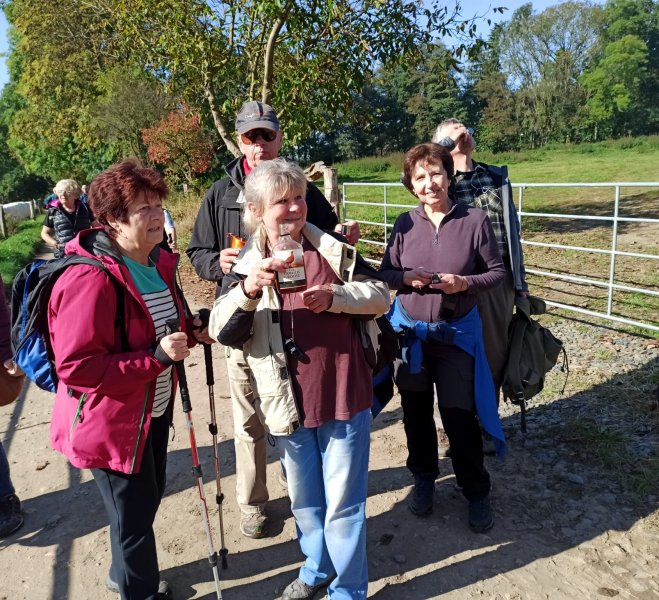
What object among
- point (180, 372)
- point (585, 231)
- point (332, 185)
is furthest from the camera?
point (585, 231)

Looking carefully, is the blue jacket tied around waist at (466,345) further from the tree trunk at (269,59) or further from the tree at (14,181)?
the tree at (14,181)

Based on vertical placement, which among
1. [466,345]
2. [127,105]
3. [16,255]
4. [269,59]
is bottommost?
[16,255]

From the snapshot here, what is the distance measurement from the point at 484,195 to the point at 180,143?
1764 centimetres

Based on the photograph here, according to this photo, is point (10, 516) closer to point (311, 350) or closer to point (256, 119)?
point (311, 350)

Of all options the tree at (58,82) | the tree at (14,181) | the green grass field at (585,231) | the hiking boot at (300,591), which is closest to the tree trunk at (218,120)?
the green grass field at (585,231)

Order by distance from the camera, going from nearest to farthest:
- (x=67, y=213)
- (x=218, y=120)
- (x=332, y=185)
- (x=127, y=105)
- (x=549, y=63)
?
(x=67, y=213)
(x=332, y=185)
(x=218, y=120)
(x=127, y=105)
(x=549, y=63)

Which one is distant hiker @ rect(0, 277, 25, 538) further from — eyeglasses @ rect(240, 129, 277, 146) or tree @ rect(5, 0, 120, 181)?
tree @ rect(5, 0, 120, 181)

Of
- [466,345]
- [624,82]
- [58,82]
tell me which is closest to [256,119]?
[466,345]

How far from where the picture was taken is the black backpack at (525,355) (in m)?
3.32

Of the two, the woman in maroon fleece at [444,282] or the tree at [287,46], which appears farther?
the tree at [287,46]

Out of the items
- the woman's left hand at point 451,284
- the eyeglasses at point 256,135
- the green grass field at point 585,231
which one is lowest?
the green grass field at point 585,231

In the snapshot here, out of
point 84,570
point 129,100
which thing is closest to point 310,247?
point 84,570

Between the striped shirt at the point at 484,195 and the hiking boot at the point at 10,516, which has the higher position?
the striped shirt at the point at 484,195

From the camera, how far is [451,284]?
8.71 ft
